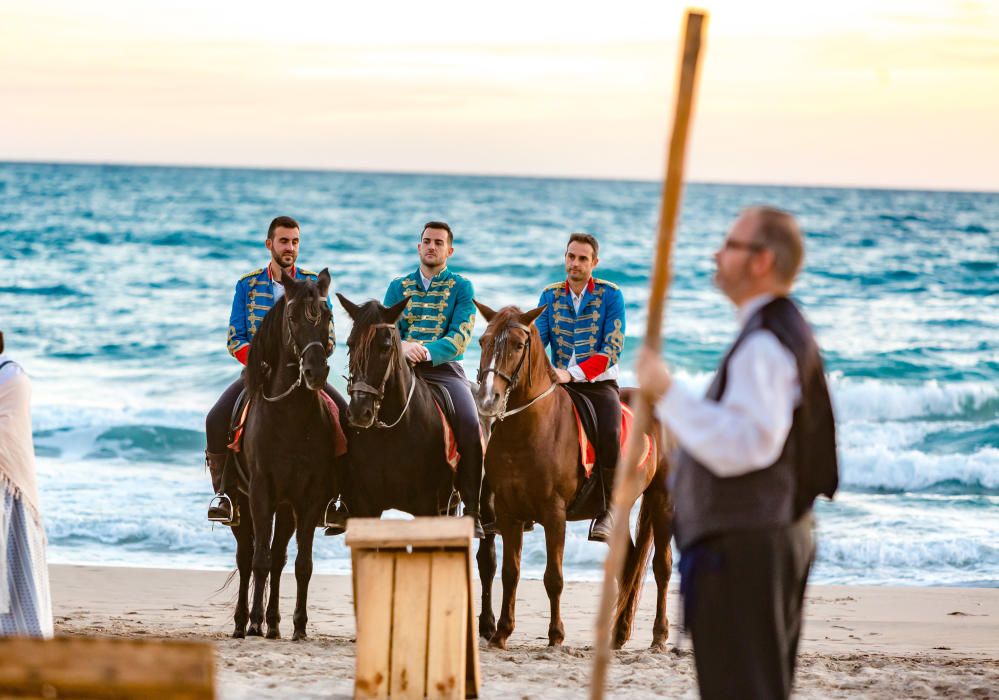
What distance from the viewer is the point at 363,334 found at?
6688mm

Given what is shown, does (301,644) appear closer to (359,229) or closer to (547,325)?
(547,325)

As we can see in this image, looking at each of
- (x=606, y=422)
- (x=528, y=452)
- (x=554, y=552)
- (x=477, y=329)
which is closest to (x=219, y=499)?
(x=528, y=452)

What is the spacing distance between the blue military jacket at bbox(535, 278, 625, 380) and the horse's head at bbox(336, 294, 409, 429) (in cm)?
122

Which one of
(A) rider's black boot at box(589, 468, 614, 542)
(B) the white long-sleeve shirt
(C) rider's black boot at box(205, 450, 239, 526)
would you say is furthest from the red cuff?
(B) the white long-sleeve shirt

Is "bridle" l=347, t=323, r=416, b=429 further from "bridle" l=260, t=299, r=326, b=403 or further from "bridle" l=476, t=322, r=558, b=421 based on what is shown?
"bridle" l=476, t=322, r=558, b=421

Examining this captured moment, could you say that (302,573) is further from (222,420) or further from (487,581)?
(487,581)

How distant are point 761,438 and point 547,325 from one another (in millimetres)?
4820

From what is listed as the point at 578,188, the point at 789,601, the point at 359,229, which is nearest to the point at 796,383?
the point at 789,601

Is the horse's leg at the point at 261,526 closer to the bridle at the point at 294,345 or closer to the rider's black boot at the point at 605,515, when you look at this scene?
the bridle at the point at 294,345

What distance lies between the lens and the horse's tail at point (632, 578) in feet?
24.9

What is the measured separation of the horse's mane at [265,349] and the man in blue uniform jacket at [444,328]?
2.71 ft

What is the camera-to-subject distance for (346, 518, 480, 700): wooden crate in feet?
17.7

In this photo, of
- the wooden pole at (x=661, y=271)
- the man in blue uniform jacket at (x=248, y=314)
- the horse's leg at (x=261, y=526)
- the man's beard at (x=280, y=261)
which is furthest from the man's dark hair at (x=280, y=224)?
the wooden pole at (x=661, y=271)

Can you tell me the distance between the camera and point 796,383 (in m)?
3.03
